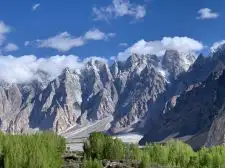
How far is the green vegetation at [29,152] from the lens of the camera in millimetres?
116500

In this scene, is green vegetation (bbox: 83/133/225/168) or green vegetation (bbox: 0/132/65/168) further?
green vegetation (bbox: 83/133/225/168)

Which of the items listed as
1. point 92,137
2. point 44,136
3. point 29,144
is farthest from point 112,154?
point 29,144

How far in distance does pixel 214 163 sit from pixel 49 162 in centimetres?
7469

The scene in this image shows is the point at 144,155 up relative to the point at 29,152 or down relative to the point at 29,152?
down

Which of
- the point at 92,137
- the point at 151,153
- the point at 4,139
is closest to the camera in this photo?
the point at 4,139

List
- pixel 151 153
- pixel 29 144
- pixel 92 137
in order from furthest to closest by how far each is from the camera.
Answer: pixel 151 153
pixel 92 137
pixel 29 144

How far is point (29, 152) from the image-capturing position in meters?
124

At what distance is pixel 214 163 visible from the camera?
176 meters

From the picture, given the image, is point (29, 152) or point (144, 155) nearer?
point (29, 152)

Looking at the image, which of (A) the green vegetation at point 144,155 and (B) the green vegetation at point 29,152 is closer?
(B) the green vegetation at point 29,152

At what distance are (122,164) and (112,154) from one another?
35.0 m

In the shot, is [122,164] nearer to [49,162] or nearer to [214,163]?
[49,162]

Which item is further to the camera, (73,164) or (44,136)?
(44,136)

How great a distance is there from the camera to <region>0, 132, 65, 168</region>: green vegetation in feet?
382
